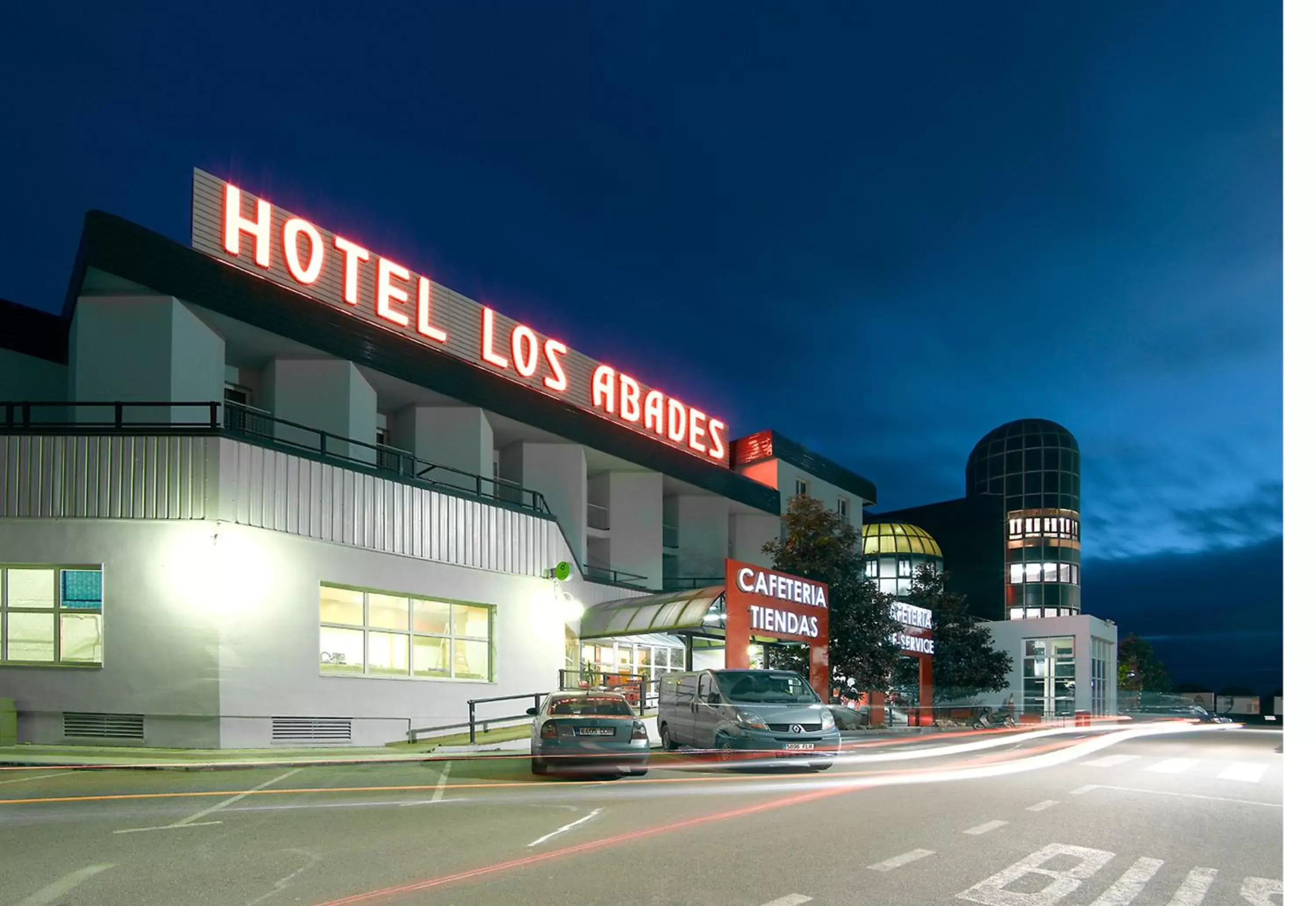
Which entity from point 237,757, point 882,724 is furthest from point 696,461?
point 237,757

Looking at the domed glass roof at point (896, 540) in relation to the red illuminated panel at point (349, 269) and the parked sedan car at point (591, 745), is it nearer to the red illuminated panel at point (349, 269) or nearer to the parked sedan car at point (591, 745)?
the red illuminated panel at point (349, 269)

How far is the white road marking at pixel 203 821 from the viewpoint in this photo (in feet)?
35.5

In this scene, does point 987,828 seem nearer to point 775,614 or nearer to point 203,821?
point 203,821

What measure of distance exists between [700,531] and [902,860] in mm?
38798

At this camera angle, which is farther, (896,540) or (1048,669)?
(896,540)

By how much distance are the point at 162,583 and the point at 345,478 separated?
4651 millimetres

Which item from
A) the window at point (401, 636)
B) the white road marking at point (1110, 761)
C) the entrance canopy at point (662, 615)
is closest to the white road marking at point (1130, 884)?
the white road marking at point (1110, 761)

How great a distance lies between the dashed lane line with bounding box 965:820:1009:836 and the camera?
36.4 ft

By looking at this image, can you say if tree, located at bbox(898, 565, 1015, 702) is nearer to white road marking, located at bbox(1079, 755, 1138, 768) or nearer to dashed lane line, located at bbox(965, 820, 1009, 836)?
white road marking, located at bbox(1079, 755, 1138, 768)

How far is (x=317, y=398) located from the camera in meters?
28.8

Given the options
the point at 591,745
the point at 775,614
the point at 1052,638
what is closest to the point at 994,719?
the point at 1052,638

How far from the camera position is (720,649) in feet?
131

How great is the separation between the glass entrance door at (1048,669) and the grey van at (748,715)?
42849 millimetres

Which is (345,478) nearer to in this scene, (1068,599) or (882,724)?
(882,724)
